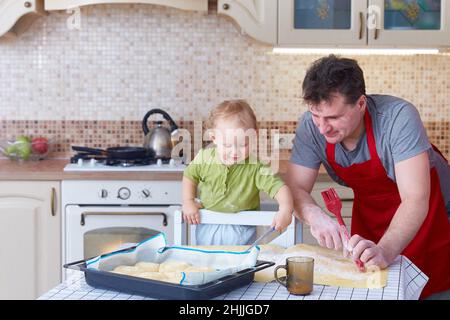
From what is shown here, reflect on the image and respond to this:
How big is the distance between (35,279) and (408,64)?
212cm

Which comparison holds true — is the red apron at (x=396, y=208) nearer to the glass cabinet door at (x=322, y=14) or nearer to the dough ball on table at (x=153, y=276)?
the dough ball on table at (x=153, y=276)

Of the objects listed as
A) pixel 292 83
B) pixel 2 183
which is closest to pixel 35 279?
pixel 2 183

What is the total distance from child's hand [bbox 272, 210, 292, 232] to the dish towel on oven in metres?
0.44

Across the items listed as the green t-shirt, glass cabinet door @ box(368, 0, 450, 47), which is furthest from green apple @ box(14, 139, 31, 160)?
glass cabinet door @ box(368, 0, 450, 47)

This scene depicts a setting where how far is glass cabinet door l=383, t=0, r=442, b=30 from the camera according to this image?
3.55 meters

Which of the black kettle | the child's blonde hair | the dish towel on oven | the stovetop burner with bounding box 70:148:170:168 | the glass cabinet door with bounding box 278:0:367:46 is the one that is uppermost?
the glass cabinet door with bounding box 278:0:367:46

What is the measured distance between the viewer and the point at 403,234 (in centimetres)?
199

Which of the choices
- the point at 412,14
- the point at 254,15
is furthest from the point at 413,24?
the point at 254,15

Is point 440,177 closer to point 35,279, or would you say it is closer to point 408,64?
point 408,64

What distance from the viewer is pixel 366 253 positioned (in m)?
1.83

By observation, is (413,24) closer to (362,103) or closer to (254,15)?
(254,15)

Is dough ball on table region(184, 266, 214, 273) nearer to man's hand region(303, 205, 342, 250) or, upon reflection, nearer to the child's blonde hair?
man's hand region(303, 205, 342, 250)

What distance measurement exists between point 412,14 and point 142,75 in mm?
1360
